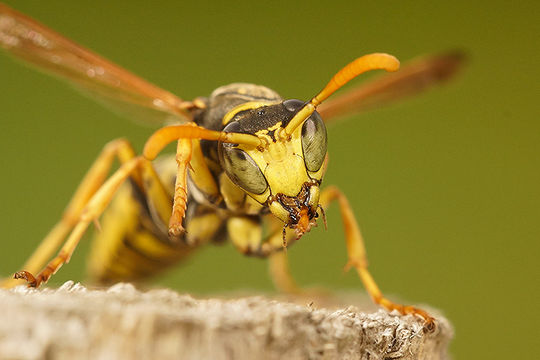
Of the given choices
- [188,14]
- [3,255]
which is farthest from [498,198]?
[3,255]

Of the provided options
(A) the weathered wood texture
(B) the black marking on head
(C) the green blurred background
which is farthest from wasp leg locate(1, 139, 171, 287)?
(C) the green blurred background

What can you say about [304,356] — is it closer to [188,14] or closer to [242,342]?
[242,342]

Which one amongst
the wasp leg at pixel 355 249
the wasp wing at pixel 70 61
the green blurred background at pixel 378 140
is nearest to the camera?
the wasp wing at pixel 70 61

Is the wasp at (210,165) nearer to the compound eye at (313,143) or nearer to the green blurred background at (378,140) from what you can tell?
the compound eye at (313,143)

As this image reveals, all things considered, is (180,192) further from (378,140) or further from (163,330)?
(378,140)

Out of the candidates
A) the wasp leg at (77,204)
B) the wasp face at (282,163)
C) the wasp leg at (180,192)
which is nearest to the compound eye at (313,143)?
the wasp face at (282,163)

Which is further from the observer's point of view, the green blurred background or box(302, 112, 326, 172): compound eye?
the green blurred background

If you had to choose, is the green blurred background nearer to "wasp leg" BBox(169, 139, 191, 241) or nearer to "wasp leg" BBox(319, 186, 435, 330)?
"wasp leg" BBox(319, 186, 435, 330)
